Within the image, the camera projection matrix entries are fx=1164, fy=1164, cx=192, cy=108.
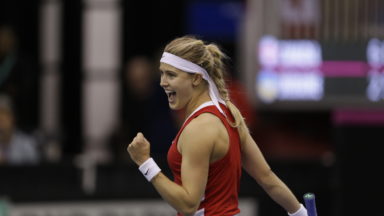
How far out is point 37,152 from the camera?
1022cm

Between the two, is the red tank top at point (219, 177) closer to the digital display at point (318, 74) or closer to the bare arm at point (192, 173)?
the bare arm at point (192, 173)

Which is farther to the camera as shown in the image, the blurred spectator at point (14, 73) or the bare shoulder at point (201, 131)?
the blurred spectator at point (14, 73)

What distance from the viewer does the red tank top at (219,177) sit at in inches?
225

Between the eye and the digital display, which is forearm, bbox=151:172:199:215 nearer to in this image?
the eye

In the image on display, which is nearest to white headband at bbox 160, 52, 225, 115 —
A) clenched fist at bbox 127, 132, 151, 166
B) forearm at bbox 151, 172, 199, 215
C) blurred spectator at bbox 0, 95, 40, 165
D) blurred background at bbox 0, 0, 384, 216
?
clenched fist at bbox 127, 132, 151, 166

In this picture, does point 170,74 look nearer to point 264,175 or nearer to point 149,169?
point 149,169

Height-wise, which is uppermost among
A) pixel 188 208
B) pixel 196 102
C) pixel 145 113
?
pixel 196 102

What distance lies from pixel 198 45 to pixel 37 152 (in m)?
4.64

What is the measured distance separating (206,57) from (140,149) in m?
0.59

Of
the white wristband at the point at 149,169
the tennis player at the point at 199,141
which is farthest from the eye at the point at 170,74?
the white wristband at the point at 149,169

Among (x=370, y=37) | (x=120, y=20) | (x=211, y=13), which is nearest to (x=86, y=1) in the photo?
(x=120, y=20)

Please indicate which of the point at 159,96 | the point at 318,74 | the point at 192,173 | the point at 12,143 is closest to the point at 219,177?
the point at 192,173

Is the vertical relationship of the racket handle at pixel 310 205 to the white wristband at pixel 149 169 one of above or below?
below

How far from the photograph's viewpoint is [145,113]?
11547mm
